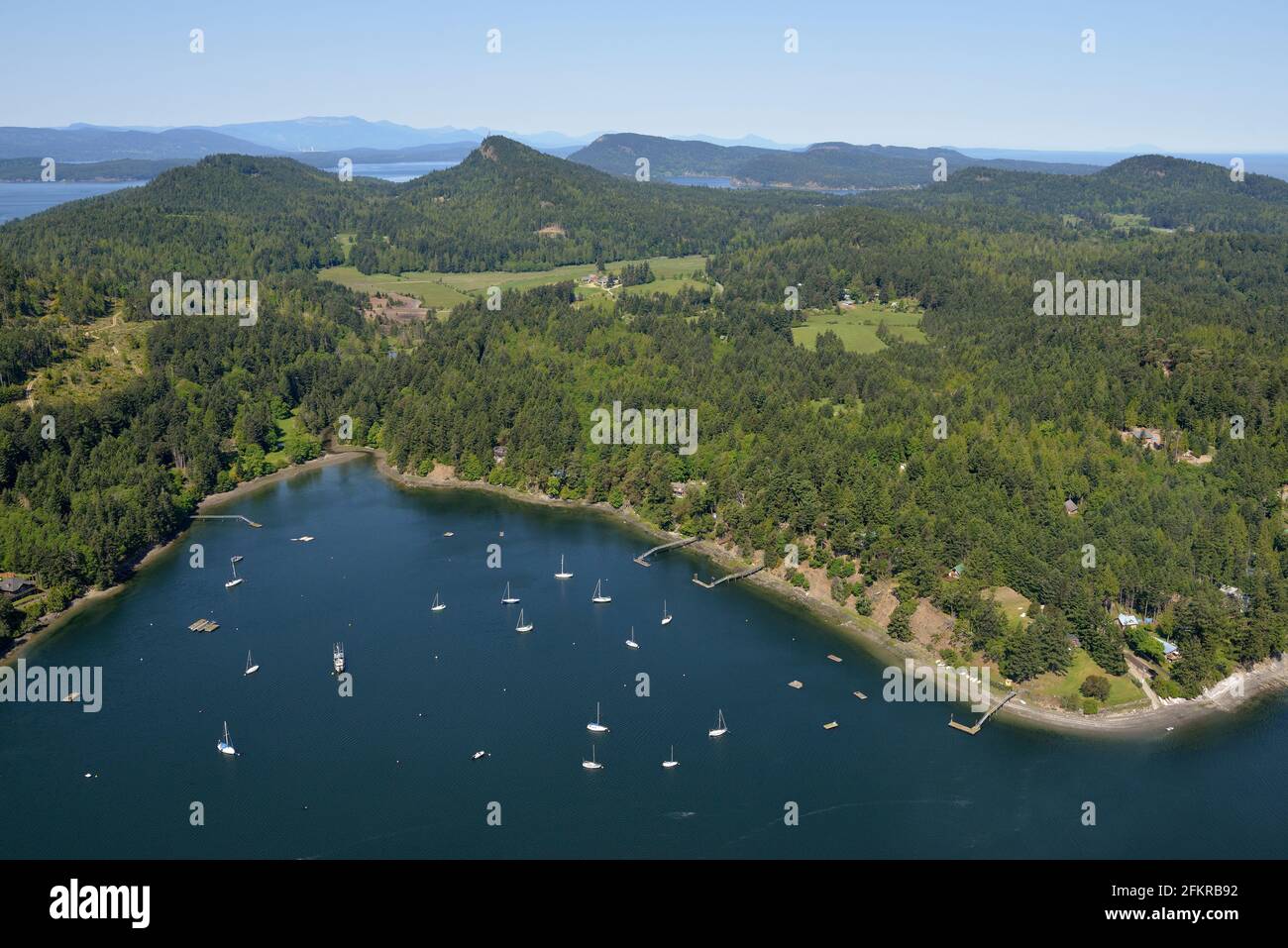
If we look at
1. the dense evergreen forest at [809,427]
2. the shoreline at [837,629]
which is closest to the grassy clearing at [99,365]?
the dense evergreen forest at [809,427]

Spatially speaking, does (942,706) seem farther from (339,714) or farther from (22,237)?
(22,237)

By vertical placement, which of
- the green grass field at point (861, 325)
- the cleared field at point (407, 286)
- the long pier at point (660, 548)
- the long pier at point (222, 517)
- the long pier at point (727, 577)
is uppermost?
the cleared field at point (407, 286)

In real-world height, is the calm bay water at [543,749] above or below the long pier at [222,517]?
below

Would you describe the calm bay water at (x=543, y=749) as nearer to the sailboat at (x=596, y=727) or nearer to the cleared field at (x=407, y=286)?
the sailboat at (x=596, y=727)

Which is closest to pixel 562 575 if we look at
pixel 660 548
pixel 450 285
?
pixel 660 548

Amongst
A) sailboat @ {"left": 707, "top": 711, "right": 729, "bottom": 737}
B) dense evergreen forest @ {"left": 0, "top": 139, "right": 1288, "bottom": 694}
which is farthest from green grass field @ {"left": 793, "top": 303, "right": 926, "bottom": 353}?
sailboat @ {"left": 707, "top": 711, "right": 729, "bottom": 737}

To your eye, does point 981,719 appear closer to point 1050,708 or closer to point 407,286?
point 1050,708

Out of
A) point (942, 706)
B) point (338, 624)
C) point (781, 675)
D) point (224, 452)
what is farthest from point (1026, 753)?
point (224, 452)
